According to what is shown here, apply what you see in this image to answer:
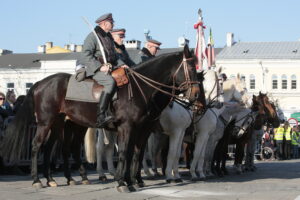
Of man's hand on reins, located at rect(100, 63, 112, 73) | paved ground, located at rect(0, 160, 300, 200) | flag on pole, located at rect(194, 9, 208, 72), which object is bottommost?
paved ground, located at rect(0, 160, 300, 200)

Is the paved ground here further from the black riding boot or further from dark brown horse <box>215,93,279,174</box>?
dark brown horse <box>215,93,279,174</box>

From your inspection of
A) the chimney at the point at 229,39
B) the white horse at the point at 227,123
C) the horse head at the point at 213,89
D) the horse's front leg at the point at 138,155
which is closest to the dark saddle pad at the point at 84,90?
the horse's front leg at the point at 138,155

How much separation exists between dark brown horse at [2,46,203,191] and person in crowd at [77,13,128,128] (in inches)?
9.5

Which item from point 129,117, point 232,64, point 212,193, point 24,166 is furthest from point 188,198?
point 232,64

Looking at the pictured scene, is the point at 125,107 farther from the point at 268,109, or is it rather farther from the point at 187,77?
the point at 268,109

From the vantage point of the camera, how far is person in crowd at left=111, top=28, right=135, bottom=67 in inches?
529

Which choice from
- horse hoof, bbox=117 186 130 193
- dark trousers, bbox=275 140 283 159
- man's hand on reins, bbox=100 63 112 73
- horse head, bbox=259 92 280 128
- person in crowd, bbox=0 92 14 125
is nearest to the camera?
horse hoof, bbox=117 186 130 193

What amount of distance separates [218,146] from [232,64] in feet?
251

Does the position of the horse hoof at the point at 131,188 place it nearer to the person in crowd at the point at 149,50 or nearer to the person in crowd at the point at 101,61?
the person in crowd at the point at 101,61

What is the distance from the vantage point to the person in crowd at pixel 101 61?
11.6m

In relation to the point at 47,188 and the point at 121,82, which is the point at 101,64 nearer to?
the point at 121,82

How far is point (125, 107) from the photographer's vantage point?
1166 centimetres

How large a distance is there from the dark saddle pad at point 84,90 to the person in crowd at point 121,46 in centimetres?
141

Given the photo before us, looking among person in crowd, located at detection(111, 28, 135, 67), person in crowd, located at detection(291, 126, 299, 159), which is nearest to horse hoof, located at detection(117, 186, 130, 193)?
person in crowd, located at detection(111, 28, 135, 67)
